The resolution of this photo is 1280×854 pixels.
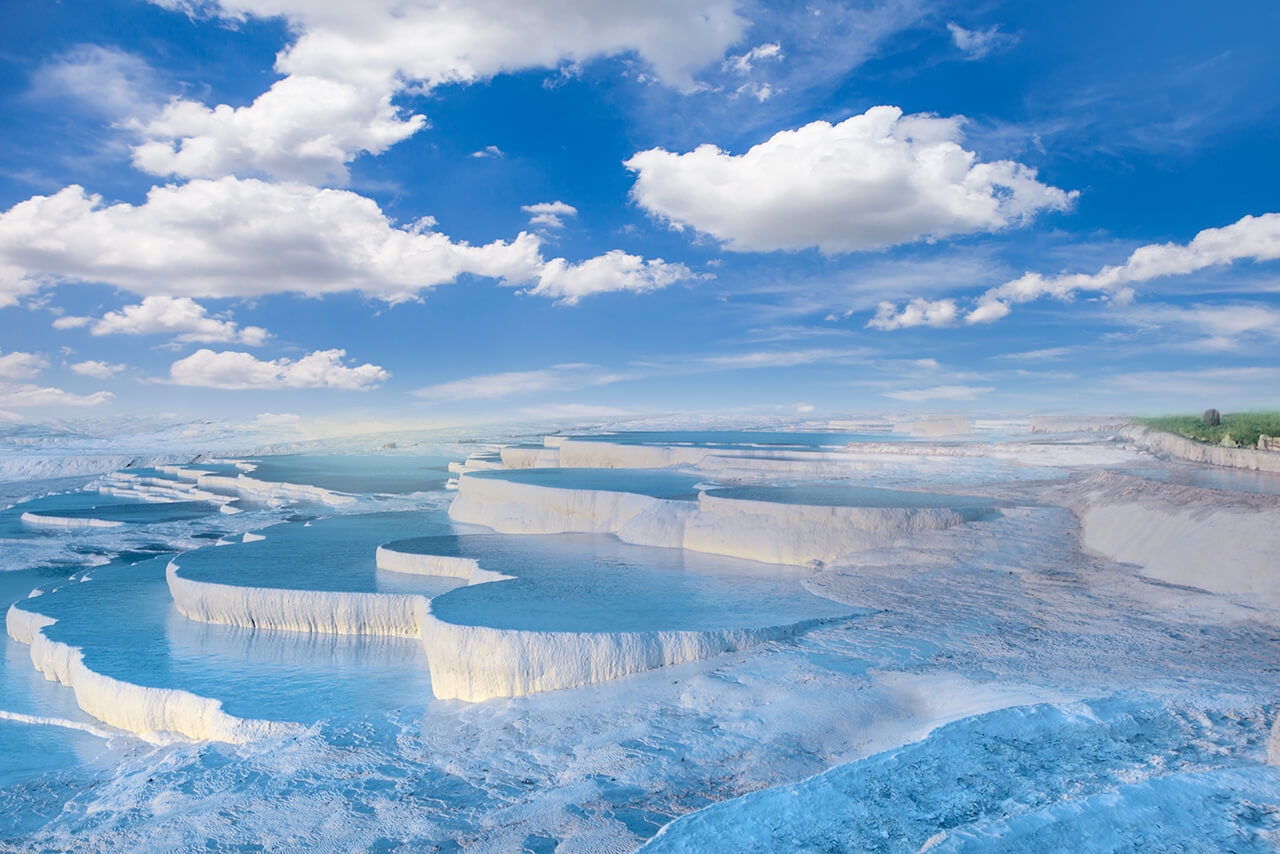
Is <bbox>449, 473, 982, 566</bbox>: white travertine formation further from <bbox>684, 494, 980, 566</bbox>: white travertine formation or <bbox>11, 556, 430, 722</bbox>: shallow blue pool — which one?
<bbox>11, 556, 430, 722</bbox>: shallow blue pool

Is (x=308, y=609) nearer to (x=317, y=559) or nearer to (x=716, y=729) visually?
(x=317, y=559)

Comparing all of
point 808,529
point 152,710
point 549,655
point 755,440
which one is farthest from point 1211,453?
point 152,710

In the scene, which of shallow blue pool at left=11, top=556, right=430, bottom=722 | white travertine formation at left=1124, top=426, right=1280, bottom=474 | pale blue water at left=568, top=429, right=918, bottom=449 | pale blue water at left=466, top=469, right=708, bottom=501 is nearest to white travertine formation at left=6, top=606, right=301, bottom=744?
shallow blue pool at left=11, top=556, right=430, bottom=722

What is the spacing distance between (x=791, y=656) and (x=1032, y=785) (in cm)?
234

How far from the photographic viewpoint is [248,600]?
825cm

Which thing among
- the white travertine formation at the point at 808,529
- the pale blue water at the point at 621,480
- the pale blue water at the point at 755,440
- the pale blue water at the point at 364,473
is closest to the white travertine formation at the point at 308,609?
the white travertine formation at the point at 808,529

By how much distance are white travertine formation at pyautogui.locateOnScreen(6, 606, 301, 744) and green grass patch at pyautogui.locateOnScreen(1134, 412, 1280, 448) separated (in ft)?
74.8

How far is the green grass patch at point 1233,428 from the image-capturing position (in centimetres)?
1911

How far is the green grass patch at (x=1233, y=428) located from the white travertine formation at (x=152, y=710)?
22788mm

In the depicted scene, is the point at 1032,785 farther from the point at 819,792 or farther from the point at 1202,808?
the point at 819,792

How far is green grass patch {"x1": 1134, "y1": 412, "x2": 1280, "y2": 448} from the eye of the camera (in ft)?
62.7

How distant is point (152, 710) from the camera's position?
6.12 m

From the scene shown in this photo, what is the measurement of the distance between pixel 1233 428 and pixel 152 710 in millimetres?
25740

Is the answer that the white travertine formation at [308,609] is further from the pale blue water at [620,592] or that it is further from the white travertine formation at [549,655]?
the white travertine formation at [549,655]
